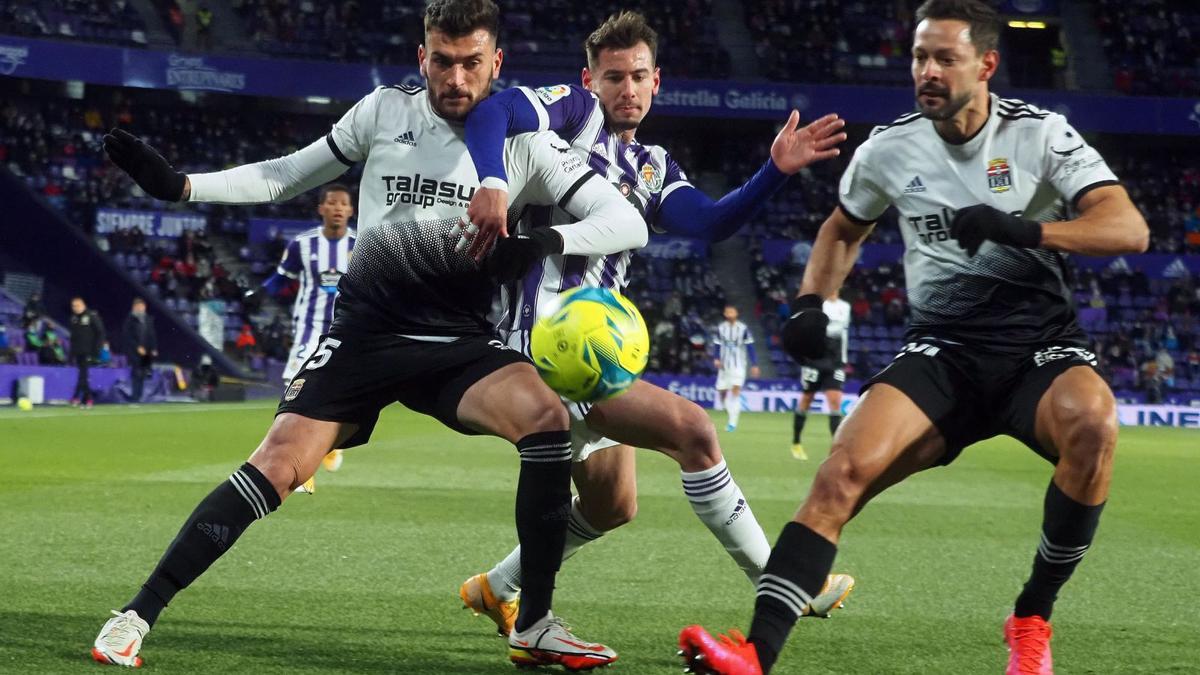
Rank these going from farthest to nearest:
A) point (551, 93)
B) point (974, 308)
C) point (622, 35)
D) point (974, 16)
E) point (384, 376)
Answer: point (622, 35)
point (551, 93)
point (384, 376)
point (974, 308)
point (974, 16)

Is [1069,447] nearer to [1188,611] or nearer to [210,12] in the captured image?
[1188,611]

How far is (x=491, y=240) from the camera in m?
4.49

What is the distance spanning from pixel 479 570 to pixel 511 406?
246 cm

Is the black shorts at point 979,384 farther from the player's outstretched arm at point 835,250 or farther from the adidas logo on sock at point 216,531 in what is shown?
the adidas logo on sock at point 216,531

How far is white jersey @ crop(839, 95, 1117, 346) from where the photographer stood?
14.5 ft

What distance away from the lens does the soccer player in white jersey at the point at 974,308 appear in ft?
13.3

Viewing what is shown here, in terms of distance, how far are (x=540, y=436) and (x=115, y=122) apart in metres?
34.8

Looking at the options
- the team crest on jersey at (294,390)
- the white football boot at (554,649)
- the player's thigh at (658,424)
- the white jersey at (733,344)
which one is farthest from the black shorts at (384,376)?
the white jersey at (733,344)

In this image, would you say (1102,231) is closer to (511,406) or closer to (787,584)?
(787,584)

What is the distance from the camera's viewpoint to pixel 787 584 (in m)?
3.89

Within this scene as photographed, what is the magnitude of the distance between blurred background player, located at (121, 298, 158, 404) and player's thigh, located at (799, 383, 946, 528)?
69.7 feet

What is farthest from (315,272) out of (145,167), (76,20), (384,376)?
(76,20)

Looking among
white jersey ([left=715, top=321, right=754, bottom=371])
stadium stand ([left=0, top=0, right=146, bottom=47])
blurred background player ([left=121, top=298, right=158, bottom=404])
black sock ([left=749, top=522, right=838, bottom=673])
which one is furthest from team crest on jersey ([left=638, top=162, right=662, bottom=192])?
stadium stand ([left=0, top=0, right=146, bottom=47])

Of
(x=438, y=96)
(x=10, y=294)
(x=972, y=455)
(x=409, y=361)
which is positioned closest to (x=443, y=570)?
(x=409, y=361)
